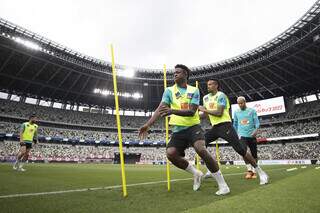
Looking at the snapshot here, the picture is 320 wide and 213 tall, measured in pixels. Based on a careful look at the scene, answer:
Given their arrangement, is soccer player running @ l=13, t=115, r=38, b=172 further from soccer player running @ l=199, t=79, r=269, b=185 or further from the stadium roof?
the stadium roof

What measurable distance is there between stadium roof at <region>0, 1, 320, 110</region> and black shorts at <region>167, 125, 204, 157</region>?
31.4 m

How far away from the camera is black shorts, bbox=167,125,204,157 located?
4.84 metres

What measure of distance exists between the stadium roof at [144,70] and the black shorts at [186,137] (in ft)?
103

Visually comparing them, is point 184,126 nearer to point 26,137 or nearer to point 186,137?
point 186,137

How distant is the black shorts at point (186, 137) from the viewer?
4.84m

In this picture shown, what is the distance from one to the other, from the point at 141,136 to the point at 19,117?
51.2 meters

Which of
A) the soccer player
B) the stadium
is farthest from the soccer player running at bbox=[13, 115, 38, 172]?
the stadium

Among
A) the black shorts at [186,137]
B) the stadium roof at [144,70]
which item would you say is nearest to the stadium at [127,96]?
the stadium roof at [144,70]

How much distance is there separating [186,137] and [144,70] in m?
47.2

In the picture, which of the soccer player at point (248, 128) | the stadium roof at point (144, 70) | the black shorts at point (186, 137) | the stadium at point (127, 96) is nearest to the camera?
the black shorts at point (186, 137)

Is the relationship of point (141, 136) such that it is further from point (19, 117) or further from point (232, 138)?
point (19, 117)

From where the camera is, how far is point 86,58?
44.4 meters

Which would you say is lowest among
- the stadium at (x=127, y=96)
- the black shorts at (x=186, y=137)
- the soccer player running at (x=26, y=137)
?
the black shorts at (x=186, y=137)

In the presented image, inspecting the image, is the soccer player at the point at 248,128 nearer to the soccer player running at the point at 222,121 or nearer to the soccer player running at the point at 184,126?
the soccer player running at the point at 222,121
